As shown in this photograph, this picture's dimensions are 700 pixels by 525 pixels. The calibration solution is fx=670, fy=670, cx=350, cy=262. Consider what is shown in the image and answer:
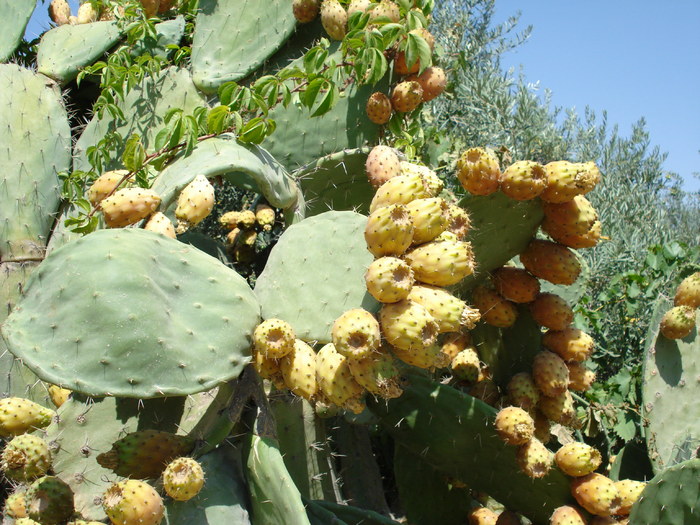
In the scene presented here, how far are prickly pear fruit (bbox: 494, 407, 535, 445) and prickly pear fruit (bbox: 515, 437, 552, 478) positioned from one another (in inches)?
1.0

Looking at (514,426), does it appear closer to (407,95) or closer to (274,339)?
(274,339)

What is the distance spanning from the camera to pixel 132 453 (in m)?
1.36

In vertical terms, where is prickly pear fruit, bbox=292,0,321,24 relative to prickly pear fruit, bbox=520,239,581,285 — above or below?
above

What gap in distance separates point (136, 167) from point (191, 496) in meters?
0.93

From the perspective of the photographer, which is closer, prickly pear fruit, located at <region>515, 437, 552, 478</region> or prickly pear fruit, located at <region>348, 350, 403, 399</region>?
prickly pear fruit, located at <region>348, 350, 403, 399</region>

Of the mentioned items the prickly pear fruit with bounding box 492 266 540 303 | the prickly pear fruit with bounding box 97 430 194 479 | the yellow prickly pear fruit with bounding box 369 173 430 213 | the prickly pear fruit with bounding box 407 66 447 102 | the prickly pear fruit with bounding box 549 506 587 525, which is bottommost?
the prickly pear fruit with bounding box 549 506 587 525

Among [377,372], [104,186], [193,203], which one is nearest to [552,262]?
[377,372]

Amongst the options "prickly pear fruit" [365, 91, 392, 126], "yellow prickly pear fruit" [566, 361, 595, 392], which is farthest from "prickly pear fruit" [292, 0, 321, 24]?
"yellow prickly pear fruit" [566, 361, 595, 392]

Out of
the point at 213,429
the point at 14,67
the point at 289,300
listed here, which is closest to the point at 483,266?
the point at 289,300

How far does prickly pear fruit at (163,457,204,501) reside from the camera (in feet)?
4.14

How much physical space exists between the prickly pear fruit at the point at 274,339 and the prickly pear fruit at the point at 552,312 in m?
0.89

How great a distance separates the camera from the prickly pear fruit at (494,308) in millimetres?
1998

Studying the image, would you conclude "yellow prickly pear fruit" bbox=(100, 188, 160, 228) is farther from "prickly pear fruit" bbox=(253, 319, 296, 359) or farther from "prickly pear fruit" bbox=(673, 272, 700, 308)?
"prickly pear fruit" bbox=(673, 272, 700, 308)

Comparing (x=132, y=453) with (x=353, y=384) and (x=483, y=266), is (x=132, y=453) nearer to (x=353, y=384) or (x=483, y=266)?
(x=353, y=384)
